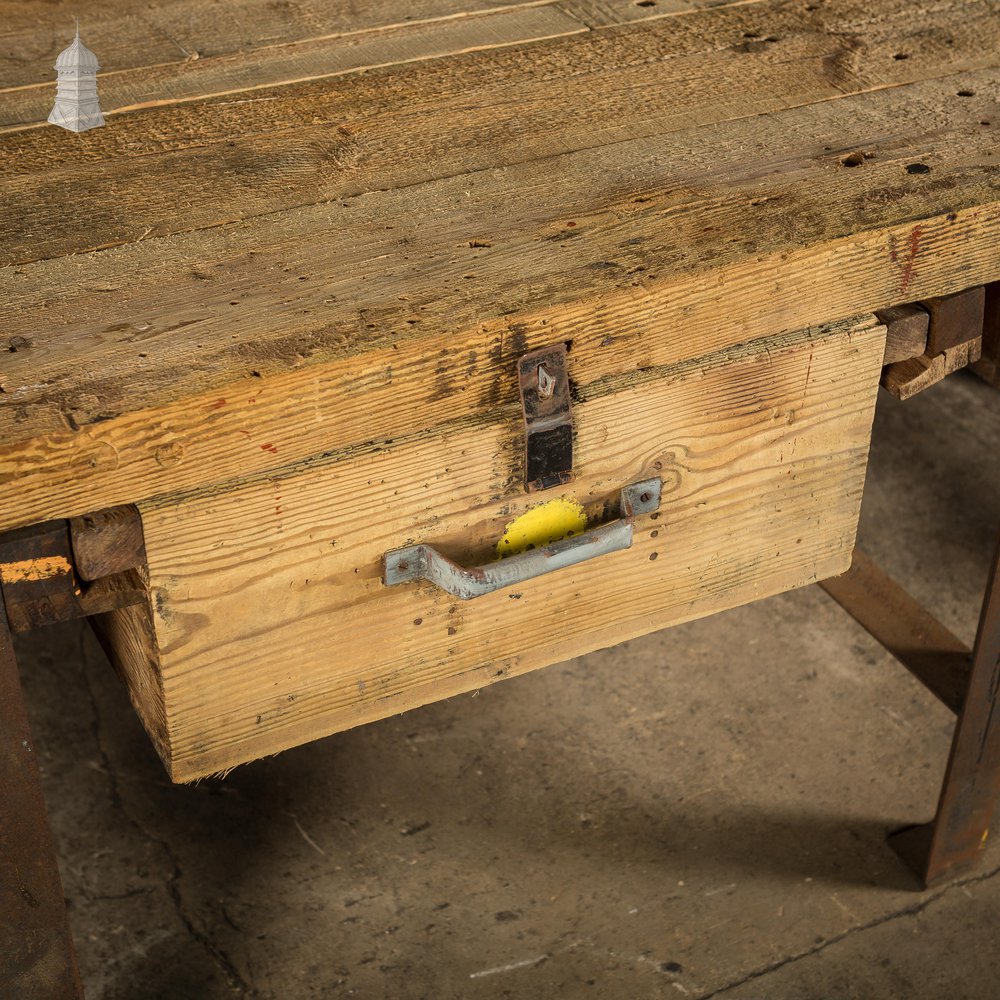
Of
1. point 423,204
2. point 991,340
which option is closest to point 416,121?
point 423,204

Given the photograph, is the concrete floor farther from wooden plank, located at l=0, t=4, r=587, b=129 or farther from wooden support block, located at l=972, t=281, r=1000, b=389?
wooden plank, located at l=0, t=4, r=587, b=129

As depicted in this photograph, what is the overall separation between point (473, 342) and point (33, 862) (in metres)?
0.51

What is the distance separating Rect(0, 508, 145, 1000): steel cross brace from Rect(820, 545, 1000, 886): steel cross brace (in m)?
0.92

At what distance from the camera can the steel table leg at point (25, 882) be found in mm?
1033

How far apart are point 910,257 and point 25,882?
33.0 inches

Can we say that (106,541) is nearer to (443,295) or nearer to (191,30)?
(443,295)

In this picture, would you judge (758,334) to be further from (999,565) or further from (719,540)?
(999,565)

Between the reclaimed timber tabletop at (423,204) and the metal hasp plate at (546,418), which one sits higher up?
the reclaimed timber tabletop at (423,204)

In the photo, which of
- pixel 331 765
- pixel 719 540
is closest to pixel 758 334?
pixel 719 540

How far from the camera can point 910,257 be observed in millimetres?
1143

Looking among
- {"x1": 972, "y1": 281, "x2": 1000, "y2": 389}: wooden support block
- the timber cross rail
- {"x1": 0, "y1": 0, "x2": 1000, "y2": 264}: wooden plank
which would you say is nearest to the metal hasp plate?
the timber cross rail

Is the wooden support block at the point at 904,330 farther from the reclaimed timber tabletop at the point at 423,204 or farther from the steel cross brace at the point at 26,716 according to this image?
the steel cross brace at the point at 26,716

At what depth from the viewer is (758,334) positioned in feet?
3.69

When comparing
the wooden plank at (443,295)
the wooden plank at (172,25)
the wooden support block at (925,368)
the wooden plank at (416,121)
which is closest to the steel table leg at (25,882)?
the wooden plank at (443,295)
